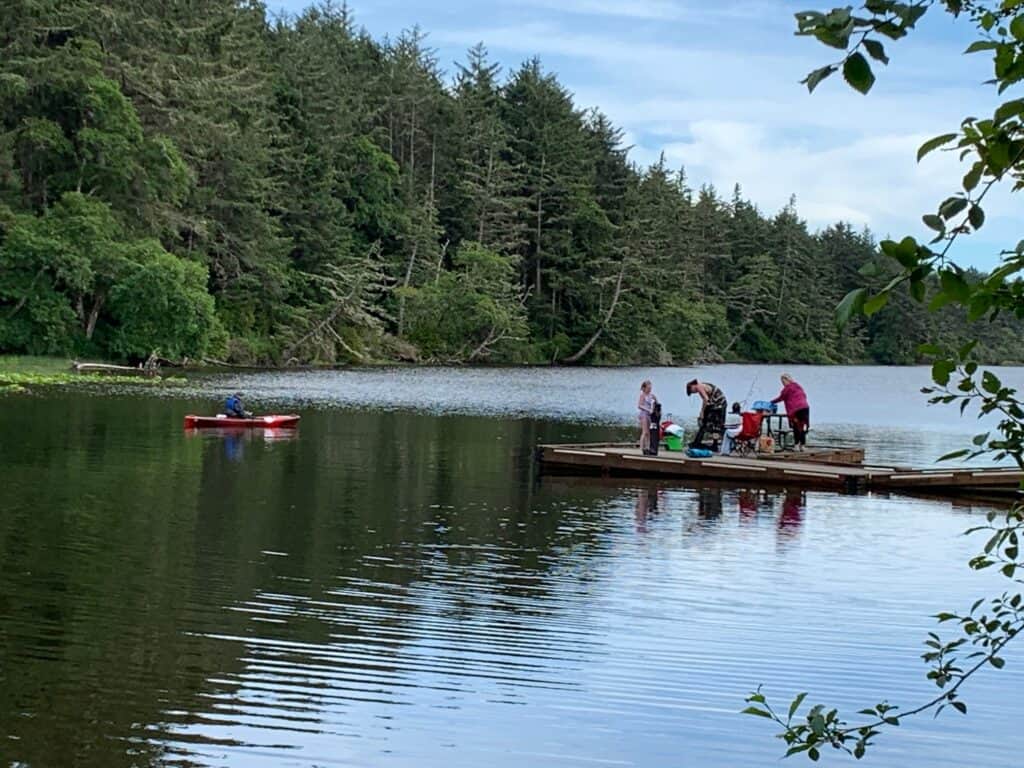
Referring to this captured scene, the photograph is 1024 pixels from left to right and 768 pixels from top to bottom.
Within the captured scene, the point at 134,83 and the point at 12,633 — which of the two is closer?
→ the point at 12,633

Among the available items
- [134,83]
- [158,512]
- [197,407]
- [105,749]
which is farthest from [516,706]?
[134,83]

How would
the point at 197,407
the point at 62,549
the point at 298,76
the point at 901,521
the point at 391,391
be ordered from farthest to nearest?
the point at 298,76 → the point at 391,391 → the point at 197,407 → the point at 901,521 → the point at 62,549

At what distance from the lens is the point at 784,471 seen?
22.0m

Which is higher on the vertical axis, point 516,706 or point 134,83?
point 134,83

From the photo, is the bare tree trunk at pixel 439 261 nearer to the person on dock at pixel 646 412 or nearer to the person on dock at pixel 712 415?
the person on dock at pixel 712 415

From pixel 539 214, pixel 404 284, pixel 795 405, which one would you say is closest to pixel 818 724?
pixel 795 405

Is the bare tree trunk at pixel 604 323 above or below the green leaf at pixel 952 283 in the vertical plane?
above

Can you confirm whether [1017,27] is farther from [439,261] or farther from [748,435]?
[439,261]

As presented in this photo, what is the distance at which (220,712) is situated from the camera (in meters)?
8.09

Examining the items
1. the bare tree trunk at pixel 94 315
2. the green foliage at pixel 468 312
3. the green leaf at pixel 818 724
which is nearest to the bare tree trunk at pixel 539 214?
the green foliage at pixel 468 312

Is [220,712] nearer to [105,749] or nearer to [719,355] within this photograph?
[105,749]

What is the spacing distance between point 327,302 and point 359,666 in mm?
60297

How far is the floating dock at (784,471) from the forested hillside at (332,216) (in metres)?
18.6

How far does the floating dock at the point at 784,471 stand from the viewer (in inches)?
843
